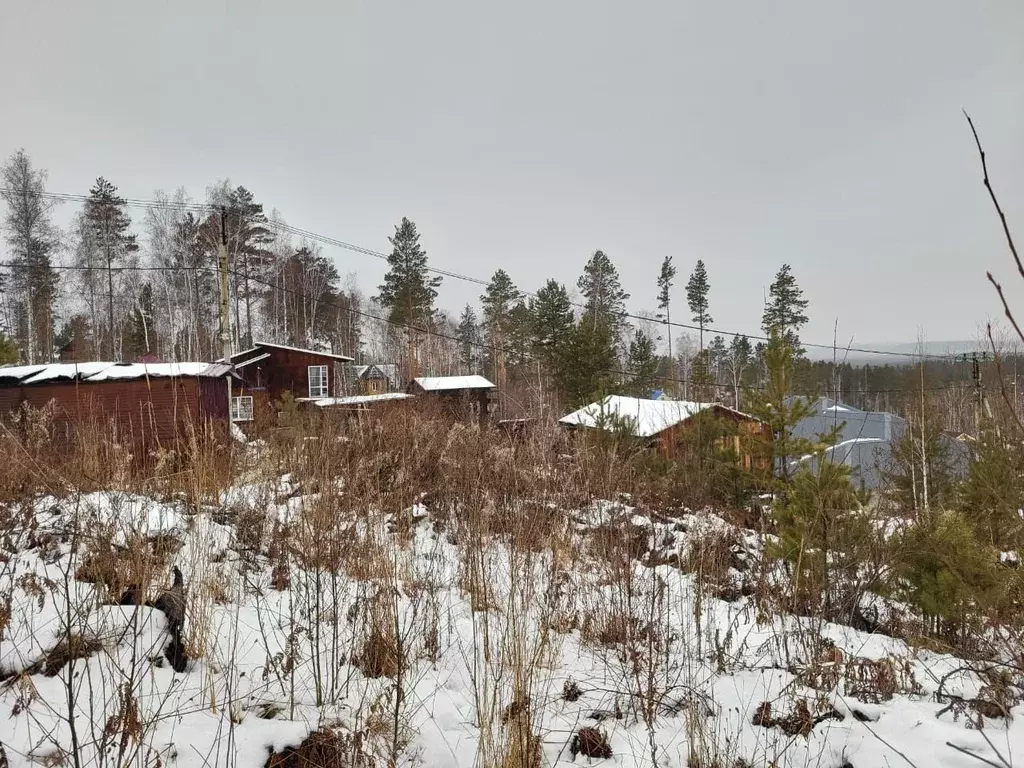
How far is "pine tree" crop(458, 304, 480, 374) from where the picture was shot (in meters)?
42.4

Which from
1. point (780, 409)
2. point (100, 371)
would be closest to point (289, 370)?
point (100, 371)

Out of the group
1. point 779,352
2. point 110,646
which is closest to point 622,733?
point 110,646

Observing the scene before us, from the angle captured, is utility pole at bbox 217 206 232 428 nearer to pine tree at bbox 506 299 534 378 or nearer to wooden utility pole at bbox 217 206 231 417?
wooden utility pole at bbox 217 206 231 417

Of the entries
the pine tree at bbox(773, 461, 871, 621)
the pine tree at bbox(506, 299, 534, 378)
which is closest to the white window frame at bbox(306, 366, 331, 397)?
the pine tree at bbox(506, 299, 534, 378)

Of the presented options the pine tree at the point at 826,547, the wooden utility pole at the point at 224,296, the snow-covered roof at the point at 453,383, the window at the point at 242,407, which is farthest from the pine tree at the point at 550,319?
the pine tree at the point at 826,547

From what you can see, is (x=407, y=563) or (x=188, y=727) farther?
(x=407, y=563)

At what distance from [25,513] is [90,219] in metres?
28.6

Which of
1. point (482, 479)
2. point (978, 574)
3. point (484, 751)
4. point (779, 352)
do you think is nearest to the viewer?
point (484, 751)

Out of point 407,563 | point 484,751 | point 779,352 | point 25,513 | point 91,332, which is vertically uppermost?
point 91,332

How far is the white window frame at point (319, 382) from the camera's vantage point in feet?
72.2

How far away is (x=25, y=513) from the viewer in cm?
348

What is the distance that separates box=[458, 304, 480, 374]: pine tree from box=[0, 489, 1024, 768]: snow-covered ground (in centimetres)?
3570

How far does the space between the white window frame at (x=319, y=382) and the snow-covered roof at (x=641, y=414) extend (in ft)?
41.9

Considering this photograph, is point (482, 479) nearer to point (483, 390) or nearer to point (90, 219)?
point (483, 390)
